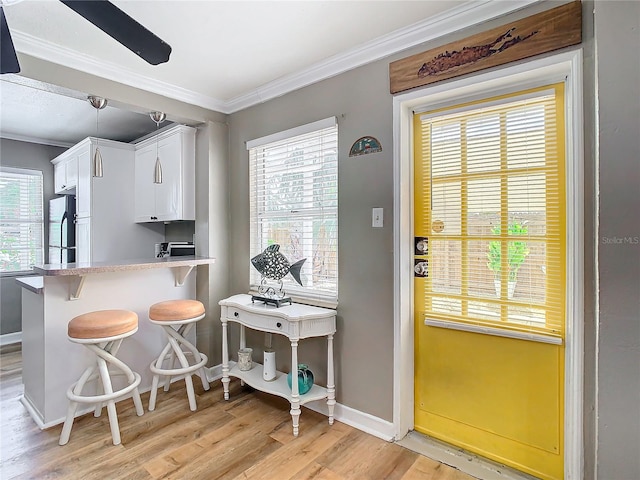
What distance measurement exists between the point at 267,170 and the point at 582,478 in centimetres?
268

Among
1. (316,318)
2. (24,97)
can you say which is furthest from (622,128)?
(24,97)

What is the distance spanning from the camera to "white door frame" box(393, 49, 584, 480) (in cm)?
157

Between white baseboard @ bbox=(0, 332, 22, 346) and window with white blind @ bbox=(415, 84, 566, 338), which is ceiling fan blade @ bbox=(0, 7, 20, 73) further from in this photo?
white baseboard @ bbox=(0, 332, 22, 346)

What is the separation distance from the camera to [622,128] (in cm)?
133

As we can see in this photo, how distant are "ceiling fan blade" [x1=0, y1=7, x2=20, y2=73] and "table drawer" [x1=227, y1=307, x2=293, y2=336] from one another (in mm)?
1793

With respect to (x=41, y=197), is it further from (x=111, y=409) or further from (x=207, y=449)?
(x=207, y=449)

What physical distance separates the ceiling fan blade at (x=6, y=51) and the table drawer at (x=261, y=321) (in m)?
→ 1.79

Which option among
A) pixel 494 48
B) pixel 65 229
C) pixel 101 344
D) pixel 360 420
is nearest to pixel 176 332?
pixel 101 344

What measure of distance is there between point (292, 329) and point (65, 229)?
3258 mm

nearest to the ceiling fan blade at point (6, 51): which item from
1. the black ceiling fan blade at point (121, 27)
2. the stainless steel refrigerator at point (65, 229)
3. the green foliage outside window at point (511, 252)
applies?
the black ceiling fan blade at point (121, 27)

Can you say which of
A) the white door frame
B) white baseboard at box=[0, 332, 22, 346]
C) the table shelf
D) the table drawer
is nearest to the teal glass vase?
the table shelf

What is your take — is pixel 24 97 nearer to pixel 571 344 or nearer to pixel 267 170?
pixel 267 170

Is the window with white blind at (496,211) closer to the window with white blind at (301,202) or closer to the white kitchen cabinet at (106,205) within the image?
the window with white blind at (301,202)

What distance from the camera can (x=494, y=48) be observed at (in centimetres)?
177
